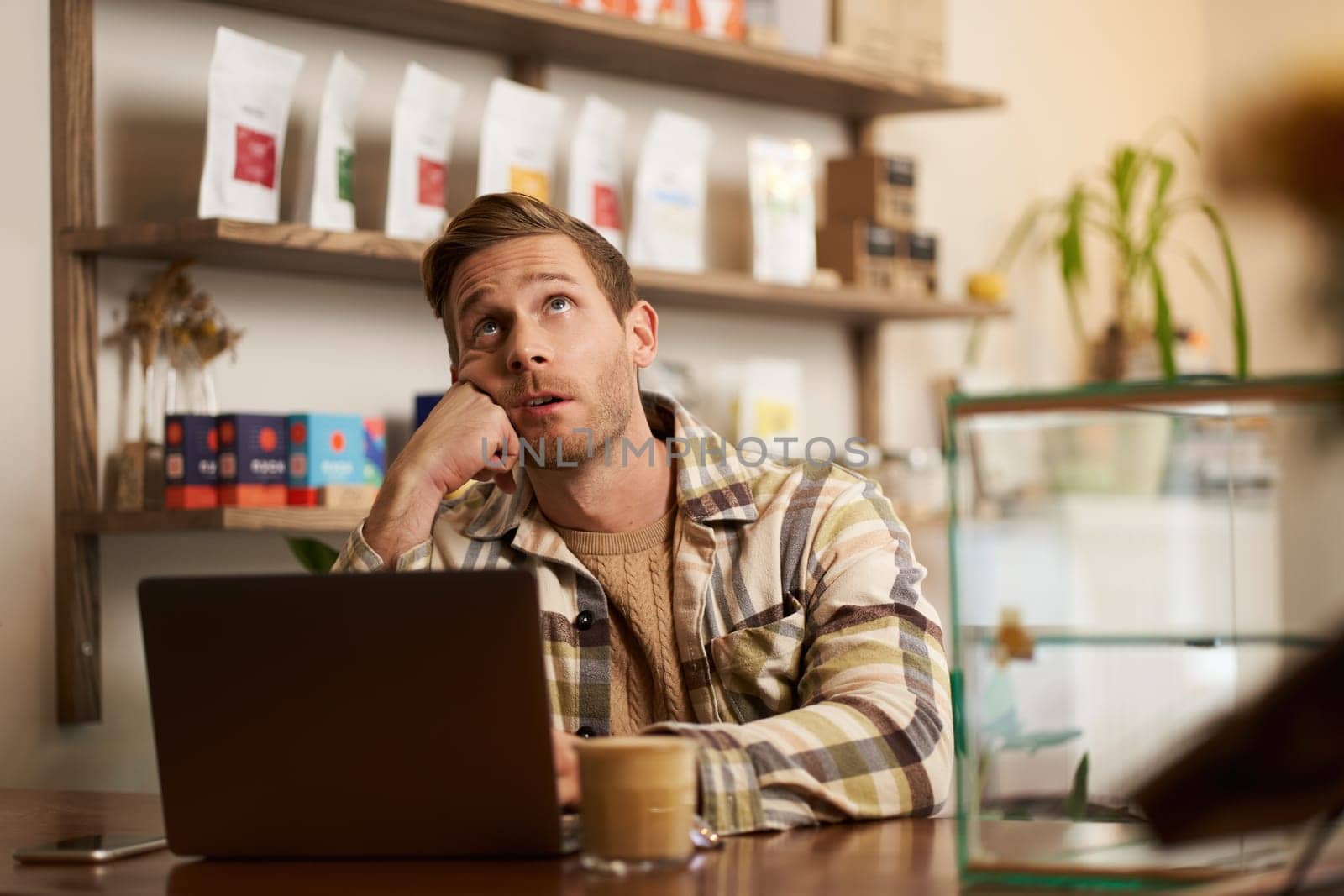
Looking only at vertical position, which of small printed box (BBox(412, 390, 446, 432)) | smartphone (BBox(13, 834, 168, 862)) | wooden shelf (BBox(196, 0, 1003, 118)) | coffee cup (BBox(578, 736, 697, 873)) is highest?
wooden shelf (BBox(196, 0, 1003, 118))

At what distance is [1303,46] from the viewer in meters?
0.87

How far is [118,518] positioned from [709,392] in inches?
45.5

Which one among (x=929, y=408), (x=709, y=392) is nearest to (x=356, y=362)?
(x=709, y=392)

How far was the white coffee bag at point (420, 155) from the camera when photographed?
7.81ft

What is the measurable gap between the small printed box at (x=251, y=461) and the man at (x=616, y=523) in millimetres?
501

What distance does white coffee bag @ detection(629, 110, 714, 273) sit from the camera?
2.71 meters

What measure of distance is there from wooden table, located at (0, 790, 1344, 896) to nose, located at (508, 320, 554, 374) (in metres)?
0.69

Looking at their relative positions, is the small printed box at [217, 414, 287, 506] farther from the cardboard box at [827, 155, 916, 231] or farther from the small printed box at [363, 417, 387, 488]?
the cardboard box at [827, 155, 916, 231]

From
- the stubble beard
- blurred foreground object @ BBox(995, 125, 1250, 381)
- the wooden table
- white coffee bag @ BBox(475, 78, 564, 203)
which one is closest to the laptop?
the wooden table

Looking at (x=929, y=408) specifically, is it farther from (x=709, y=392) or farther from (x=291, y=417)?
(x=291, y=417)

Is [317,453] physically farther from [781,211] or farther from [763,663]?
[781,211]

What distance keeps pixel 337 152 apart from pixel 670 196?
Answer: 2.22 feet

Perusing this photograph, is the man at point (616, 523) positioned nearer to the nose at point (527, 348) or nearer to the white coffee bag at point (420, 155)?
the nose at point (527, 348)

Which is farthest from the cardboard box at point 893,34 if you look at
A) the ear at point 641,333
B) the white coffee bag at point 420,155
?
the ear at point 641,333
